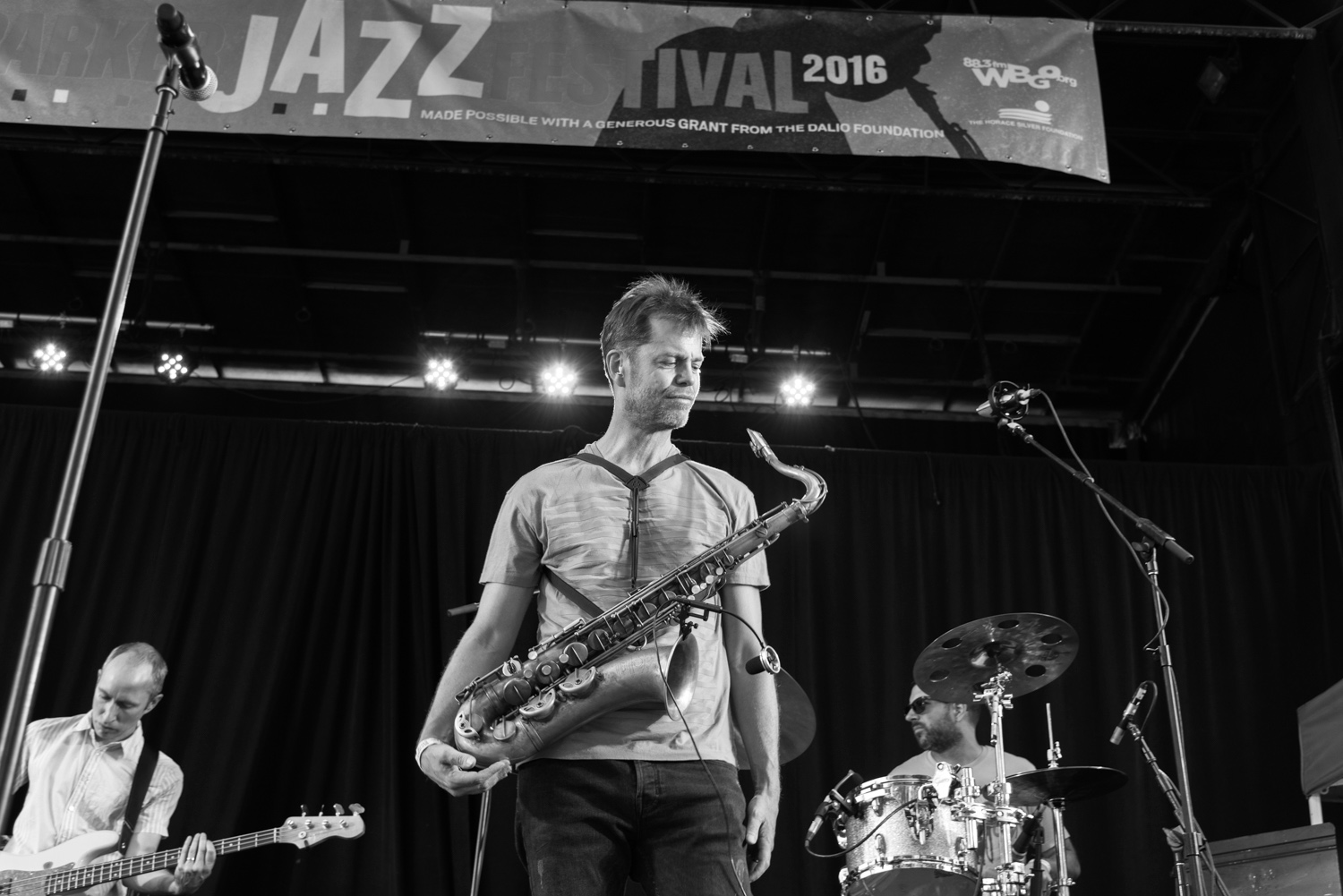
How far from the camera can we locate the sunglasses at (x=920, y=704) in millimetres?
6902

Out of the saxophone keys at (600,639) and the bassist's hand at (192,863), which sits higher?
the saxophone keys at (600,639)

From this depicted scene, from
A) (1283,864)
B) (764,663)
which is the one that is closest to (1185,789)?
(1283,864)

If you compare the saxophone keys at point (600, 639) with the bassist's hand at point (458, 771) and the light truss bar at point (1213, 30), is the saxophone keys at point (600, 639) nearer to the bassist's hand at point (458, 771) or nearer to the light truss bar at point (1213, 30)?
the bassist's hand at point (458, 771)

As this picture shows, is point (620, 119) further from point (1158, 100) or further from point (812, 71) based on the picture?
point (1158, 100)

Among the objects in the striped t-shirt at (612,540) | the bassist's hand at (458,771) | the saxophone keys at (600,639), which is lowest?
the bassist's hand at (458,771)

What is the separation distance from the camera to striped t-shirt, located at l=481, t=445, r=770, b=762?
2604mm

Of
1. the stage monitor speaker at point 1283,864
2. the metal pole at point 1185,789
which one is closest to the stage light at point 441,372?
the stage monitor speaker at point 1283,864

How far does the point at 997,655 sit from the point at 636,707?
3.87m

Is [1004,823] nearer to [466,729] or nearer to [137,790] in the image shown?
[466,729]

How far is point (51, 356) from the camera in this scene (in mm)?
9633

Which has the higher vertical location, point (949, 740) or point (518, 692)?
point (949, 740)

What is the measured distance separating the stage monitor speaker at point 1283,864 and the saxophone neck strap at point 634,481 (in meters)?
4.02

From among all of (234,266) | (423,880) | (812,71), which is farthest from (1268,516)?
(234,266)

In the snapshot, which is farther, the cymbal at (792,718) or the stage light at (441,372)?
the stage light at (441,372)
